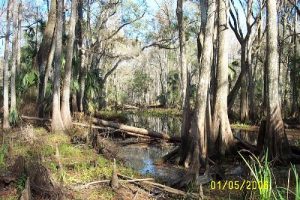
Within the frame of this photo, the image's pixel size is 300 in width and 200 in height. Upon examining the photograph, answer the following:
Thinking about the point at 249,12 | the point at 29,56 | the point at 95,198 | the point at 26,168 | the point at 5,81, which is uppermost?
the point at 249,12

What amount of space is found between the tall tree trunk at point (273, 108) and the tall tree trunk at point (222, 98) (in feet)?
4.68

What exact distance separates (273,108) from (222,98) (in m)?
2.35

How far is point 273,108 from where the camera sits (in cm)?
1148

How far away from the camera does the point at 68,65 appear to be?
18.1 m

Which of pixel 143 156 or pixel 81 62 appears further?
pixel 81 62

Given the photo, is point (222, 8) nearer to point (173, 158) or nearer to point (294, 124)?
point (173, 158)

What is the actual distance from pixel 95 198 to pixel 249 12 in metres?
20.7

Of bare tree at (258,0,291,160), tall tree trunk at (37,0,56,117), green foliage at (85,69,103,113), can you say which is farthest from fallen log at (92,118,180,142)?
green foliage at (85,69,103,113)

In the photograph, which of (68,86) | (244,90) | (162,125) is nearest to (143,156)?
(68,86)

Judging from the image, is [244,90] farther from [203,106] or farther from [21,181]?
[21,181]

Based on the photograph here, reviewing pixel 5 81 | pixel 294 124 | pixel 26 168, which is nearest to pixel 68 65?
pixel 5 81

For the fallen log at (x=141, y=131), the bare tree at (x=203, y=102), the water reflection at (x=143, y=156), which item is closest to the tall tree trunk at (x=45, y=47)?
the fallen log at (x=141, y=131)

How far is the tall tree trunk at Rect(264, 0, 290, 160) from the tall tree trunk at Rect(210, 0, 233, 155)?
143 cm

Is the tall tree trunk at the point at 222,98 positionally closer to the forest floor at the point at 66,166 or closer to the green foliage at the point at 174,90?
the forest floor at the point at 66,166
